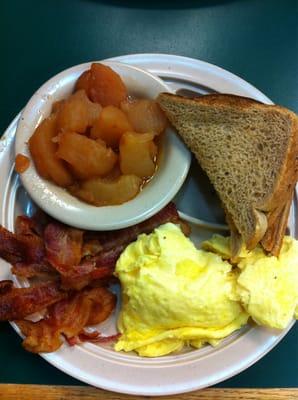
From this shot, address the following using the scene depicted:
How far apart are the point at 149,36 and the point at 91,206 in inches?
24.0

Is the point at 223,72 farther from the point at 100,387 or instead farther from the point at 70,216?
the point at 100,387

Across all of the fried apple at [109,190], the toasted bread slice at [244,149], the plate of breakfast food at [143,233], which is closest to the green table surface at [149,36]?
the plate of breakfast food at [143,233]

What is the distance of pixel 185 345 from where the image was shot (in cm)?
166

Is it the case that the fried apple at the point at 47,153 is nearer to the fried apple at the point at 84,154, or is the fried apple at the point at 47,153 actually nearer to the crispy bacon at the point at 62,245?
the fried apple at the point at 84,154

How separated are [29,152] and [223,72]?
60cm

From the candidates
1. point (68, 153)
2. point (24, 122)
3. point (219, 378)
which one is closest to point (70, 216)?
point (68, 153)

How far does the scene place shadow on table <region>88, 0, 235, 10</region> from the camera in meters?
1.83

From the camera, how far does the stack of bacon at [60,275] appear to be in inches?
62.6

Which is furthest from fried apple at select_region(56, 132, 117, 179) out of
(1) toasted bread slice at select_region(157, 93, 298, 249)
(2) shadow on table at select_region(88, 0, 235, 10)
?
(2) shadow on table at select_region(88, 0, 235, 10)

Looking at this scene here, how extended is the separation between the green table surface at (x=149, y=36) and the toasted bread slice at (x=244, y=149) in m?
0.32

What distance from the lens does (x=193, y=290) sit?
1541 millimetres

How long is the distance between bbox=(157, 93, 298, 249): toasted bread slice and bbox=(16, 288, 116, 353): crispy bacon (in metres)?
0.44

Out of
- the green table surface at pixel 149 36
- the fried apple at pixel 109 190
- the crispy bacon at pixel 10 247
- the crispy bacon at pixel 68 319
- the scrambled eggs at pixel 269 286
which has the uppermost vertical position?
the green table surface at pixel 149 36

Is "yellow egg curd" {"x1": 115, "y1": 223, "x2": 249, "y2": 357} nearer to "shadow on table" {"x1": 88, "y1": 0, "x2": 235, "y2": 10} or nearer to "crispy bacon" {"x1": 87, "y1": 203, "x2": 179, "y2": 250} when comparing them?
"crispy bacon" {"x1": 87, "y1": 203, "x2": 179, "y2": 250}
